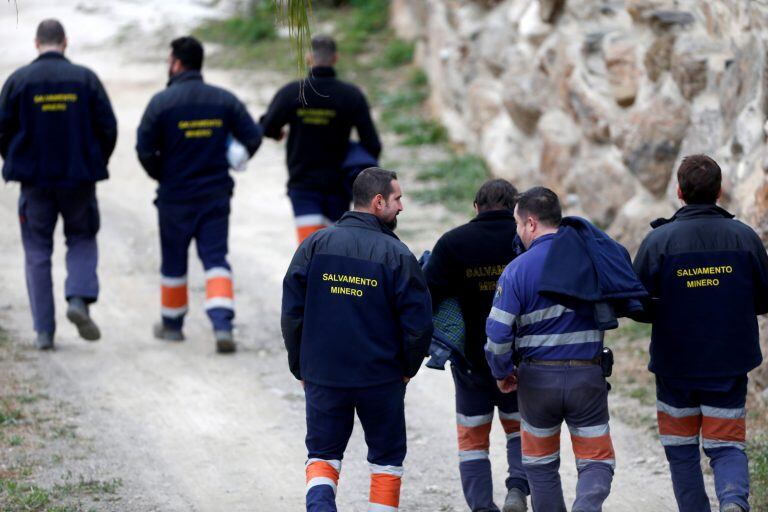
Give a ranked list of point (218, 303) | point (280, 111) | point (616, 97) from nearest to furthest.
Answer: point (218, 303), point (280, 111), point (616, 97)

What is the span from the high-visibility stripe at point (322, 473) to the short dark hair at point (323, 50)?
14.2 ft

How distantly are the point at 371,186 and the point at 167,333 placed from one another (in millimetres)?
4314

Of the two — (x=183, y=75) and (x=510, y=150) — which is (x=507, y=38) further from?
(x=183, y=75)

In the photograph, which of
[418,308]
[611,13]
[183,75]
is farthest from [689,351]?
[611,13]

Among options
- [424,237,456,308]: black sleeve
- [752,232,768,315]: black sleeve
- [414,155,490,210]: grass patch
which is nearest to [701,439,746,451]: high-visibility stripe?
[752,232,768,315]: black sleeve

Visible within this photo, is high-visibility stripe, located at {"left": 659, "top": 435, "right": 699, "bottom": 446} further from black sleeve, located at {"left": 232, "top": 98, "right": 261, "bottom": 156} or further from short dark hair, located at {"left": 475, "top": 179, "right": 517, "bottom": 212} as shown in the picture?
black sleeve, located at {"left": 232, "top": 98, "right": 261, "bottom": 156}

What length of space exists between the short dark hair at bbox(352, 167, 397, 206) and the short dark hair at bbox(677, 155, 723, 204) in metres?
→ 1.37

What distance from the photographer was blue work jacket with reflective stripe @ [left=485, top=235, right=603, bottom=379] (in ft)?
16.7

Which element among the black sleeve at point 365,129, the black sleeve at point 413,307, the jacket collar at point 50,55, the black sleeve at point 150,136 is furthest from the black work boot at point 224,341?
the black sleeve at point 413,307

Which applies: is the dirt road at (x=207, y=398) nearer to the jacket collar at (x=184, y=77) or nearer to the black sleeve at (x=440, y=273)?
the black sleeve at (x=440, y=273)

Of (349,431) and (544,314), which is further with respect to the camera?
(349,431)

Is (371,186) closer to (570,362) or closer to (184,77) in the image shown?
(570,362)

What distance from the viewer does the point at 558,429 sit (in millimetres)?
5254

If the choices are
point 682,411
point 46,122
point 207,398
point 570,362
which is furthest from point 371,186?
point 46,122
